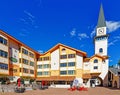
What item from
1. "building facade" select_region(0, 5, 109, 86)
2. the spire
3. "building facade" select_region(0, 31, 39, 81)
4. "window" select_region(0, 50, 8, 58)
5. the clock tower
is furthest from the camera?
the spire

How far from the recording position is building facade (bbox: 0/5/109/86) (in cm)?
3756

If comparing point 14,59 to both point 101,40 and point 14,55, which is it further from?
point 101,40

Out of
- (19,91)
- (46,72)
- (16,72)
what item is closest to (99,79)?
(46,72)

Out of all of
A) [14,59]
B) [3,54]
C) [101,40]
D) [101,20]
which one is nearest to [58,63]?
[14,59]

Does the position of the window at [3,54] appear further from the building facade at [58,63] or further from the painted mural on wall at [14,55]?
the painted mural on wall at [14,55]

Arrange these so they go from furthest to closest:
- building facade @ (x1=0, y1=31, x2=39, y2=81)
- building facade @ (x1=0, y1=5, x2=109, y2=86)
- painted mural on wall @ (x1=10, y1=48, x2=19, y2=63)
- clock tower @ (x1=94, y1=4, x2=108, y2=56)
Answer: clock tower @ (x1=94, y1=4, x2=108, y2=56)
building facade @ (x1=0, y1=5, x2=109, y2=86)
painted mural on wall @ (x1=10, y1=48, x2=19, y2=63)
building facade @ (x1=0, y1=31, x2=39, y2=81)

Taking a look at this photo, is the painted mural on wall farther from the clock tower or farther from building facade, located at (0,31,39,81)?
the clock tower

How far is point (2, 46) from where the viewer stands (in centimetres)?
3297

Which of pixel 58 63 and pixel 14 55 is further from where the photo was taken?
pixel 58 63

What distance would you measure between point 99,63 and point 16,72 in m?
23.0

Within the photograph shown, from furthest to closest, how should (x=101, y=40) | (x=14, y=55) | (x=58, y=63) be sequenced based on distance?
(x=101, y=40) → (x=58, y=63) → (x=14, y=55)

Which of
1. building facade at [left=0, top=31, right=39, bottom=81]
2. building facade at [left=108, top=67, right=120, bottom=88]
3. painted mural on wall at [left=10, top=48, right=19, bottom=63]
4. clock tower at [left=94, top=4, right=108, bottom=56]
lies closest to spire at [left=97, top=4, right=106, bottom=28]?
clock tower at [left=94, top=4, right=108, bottom=56]

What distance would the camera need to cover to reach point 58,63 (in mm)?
47031

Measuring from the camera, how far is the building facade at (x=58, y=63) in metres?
→ 37.6
